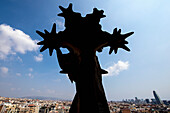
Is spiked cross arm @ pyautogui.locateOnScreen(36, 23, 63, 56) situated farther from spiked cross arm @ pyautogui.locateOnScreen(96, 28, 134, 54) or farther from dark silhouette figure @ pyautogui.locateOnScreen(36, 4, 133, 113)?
spiked cross arm @ pyautogui.locateOnScreen(96, 28, 134, 54)

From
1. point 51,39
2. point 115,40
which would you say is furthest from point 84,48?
point 115,40

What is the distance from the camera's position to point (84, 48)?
283cm

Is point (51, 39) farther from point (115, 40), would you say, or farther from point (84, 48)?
point (115, 40)

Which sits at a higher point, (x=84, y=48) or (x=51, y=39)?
(x=51, y=39)

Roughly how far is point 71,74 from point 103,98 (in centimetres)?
110

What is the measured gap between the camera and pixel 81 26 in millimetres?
3080

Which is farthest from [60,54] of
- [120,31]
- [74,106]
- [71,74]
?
[120,31]

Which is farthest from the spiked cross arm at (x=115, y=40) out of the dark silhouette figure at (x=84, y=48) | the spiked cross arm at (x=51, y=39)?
the spiked cross arm at (x=51, y=39)

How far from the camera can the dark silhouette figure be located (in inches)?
85.9

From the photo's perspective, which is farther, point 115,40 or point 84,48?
point 115,40

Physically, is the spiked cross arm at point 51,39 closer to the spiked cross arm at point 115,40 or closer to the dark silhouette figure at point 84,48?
the dark silhouette figure at point 84,48

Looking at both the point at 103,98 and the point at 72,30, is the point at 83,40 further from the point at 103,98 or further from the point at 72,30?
the point at 103,98

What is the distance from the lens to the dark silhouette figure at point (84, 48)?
2.18m

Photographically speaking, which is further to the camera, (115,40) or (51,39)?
(115,40)
